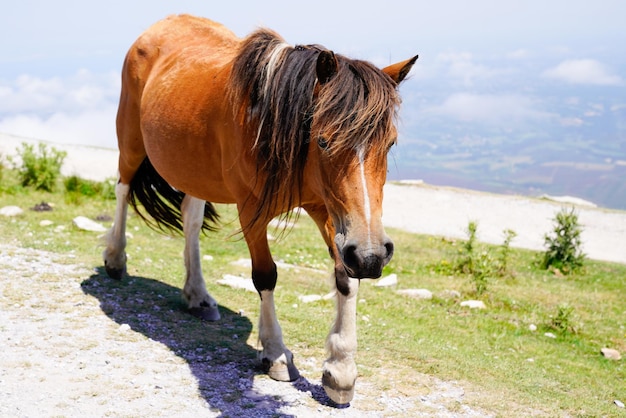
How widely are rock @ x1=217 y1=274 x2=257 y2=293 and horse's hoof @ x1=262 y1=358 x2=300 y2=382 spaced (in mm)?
2675

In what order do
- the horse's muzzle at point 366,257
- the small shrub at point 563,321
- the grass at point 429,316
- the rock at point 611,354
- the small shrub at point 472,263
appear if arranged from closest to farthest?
the horse's muzzle at point 366,257
the grass at point 429,316
the rock at point 611,354
the small shrub at point 563,321
the small shrub at point 472,263

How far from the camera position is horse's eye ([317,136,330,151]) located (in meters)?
3.42

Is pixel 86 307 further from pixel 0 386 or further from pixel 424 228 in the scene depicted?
pixel 424 228

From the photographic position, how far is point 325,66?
357 centimetres

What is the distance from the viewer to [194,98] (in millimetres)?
5109

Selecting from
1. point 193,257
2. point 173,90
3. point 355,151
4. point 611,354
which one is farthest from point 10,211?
point 611,354

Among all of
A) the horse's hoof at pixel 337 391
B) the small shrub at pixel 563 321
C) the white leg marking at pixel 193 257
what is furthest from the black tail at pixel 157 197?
the small shrub at pixel 563 321

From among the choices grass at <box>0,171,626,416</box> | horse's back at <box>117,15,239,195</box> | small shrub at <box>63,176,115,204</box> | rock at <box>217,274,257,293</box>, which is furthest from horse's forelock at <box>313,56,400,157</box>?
small shrub at <box>63,176,115,204</box>

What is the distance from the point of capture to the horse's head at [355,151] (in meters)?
3.18

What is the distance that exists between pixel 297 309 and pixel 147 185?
7.05ft

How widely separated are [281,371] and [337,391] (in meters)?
0.60

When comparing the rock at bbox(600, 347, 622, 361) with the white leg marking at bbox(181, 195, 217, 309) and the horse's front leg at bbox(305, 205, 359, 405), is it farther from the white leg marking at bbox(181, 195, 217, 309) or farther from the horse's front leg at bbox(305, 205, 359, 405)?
the white leg marking at bbox(181, 195, 217, 309)

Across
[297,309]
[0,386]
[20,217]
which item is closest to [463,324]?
[297,309]

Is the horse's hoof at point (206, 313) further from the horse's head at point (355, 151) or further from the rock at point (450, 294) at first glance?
the rock at point (450, 294)
